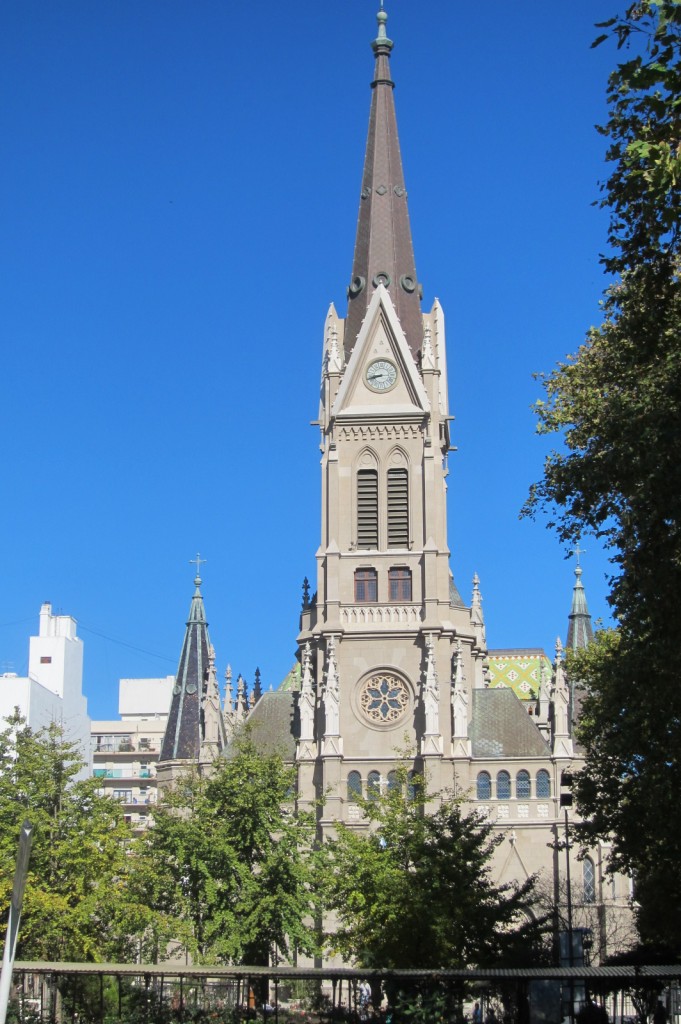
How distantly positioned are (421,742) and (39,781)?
23587 millimetres

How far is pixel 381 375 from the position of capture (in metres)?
74.8

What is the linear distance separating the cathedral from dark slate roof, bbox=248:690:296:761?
0.09m

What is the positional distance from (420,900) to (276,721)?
31764 mm

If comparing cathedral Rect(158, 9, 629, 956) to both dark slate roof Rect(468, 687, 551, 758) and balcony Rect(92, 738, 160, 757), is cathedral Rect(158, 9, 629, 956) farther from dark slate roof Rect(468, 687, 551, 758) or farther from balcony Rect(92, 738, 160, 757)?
balcony Rect(92, 738, 160, 757)

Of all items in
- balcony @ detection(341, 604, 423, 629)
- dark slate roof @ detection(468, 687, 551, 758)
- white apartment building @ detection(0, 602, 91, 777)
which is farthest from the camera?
white apartment building @ detection(0, 602, 91, 777)

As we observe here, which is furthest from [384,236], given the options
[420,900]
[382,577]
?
[420,900]

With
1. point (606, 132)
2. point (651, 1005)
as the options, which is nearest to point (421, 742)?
point (651, 1005)

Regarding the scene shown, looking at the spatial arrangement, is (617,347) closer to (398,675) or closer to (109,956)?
(109,956)

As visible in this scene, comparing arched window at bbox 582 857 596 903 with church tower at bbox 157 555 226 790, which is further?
church tower at bbox 157 555 226 790

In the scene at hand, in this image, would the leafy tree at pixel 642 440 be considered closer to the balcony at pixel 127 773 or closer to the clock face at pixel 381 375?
the clock face at pixel 381 375

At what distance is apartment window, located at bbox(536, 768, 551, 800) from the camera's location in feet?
229

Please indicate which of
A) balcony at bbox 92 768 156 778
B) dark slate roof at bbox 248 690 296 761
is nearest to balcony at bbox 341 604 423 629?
dark slate roof at bbox 248 690 296 761

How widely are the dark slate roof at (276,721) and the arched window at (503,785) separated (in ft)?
30.7

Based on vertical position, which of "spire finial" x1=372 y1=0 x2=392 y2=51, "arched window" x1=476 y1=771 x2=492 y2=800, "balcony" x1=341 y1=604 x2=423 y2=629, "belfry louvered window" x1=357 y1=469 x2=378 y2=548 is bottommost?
"arched window" x1=476 y1=771 x2=492 y2=800
